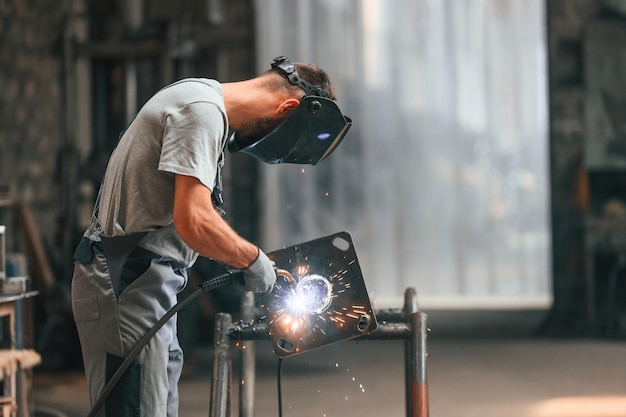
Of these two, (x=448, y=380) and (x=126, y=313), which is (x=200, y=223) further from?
(x=448, y=380)

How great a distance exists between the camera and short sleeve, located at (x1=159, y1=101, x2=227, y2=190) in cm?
208

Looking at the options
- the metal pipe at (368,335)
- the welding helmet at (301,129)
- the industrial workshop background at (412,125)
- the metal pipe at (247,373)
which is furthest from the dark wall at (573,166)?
the welding helmet at (301,129)

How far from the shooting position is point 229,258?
2.18m

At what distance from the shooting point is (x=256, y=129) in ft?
7.80

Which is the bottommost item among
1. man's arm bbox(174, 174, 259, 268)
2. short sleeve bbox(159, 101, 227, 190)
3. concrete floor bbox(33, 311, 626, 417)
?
concrete floor bbox(33, 311, 626, 417)

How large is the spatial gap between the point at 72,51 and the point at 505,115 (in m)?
3.50

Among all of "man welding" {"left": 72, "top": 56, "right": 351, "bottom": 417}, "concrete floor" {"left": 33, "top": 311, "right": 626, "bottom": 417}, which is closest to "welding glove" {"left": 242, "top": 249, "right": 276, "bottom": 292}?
"man welding" {"left": 72, "top": 56, "right": 351, "bottom": 417}

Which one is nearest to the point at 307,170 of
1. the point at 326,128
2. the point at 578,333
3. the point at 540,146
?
the point at 540,146

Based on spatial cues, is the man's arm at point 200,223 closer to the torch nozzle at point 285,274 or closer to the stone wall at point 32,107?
the torch nozzle at point 285,274

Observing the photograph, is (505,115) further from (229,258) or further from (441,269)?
(229,258)

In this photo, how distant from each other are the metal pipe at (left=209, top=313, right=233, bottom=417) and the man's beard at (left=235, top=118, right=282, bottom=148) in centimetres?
50

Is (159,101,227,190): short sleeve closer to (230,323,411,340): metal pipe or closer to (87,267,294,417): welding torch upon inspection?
(87,267,294,417): welding torch

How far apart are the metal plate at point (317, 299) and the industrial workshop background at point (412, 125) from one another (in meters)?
4.59

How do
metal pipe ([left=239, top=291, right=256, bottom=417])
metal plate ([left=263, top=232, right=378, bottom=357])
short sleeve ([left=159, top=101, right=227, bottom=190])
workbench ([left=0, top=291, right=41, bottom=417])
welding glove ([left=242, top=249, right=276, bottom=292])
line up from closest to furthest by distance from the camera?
short sleeve ([left=159, top=101, right=227, bottom=190]) < welding glove ([left=242, top=249, right=276, bottom=292]) < metal plate ([left=263, top=232, right=378, bottom=357]) < metal pipe ([left=239, top=291, right=256, bottom=417]) < workbench ([left=0, top=291, right=41, bottom=417])
